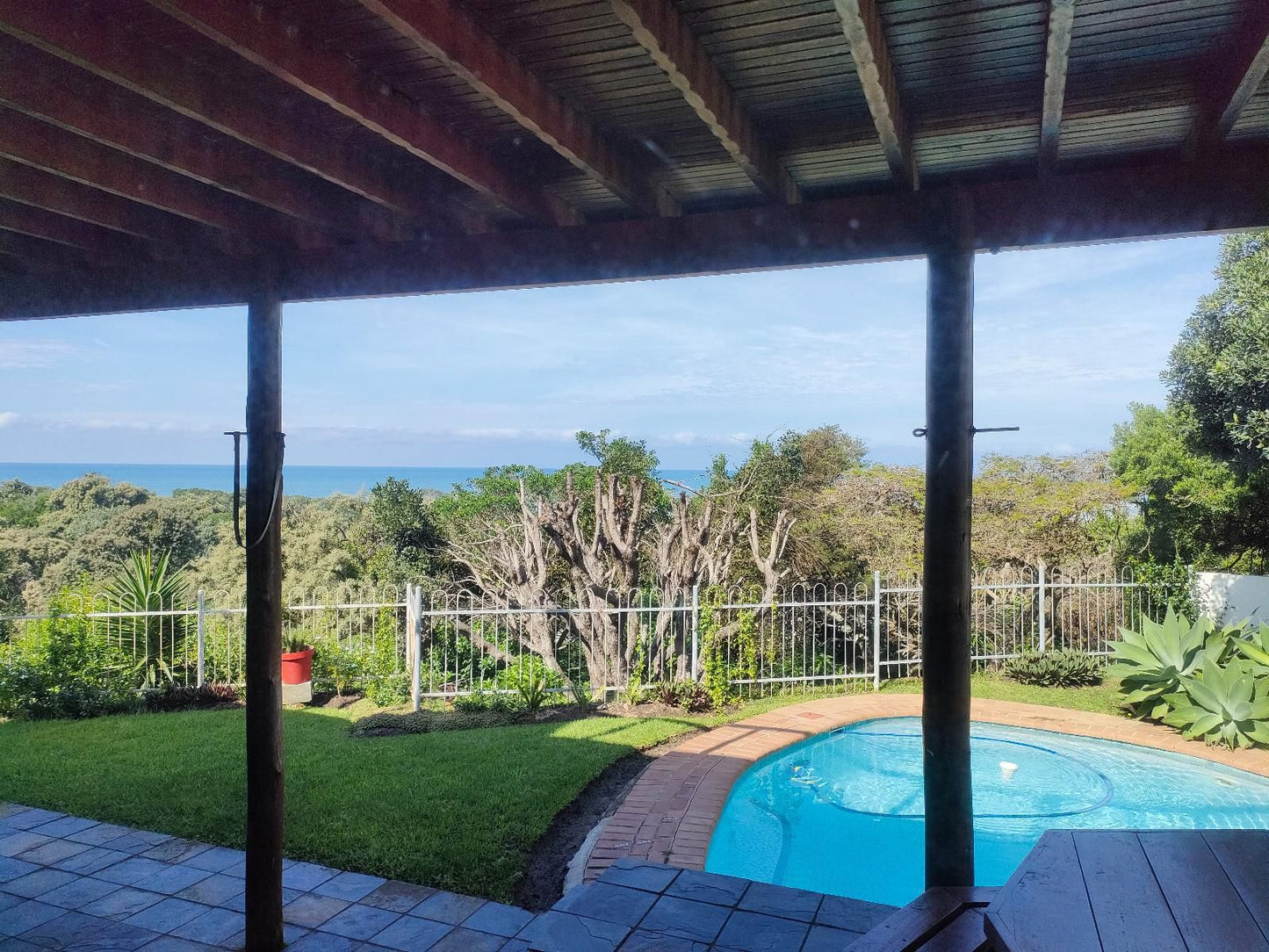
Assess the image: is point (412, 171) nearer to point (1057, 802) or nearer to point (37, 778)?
point (37, 778)

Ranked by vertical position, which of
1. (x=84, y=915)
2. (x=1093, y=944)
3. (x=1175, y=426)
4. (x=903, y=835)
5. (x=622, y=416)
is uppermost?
(x=622, y=416)

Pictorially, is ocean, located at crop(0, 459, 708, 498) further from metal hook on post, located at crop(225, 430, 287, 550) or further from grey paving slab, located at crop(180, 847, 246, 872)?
metal hook on post, located at crop(225, 430, 287, 550)

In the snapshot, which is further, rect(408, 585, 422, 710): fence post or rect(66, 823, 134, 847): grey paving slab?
rect(408, 585, 422, 710): fence post

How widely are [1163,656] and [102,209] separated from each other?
7602 mm

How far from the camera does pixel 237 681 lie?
7.97 meters

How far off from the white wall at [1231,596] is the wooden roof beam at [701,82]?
7968 millimetres

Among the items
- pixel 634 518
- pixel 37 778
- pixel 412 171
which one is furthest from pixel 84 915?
pixel 634 518

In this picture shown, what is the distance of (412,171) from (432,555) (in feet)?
33.2

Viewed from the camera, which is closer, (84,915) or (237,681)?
(84,915)

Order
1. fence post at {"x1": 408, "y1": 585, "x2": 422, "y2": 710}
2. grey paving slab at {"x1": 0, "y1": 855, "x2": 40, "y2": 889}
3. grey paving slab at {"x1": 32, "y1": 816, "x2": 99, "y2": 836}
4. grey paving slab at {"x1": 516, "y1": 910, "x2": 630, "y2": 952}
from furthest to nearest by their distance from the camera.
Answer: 1. fence post at {"x1": 408, "y1": 585, "x2": 422, "y2": 710}
2. grey paving slab at {"x1": 32, "y1": 816, "x2": 99, "y2": 836}
3. grey paving slab at {"x1": 0, "y1": 855, "x2": 40, "y2": 889}
4. grey paving slab at {"x1": 516, "y1": 910, "x2": 630, "y2": 952}

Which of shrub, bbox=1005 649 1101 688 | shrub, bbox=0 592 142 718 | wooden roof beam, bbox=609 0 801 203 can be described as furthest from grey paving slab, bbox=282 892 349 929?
shrub, bbox=1005 649 1101 688

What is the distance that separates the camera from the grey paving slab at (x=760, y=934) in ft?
8.32

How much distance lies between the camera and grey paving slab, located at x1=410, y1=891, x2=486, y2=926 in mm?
3375

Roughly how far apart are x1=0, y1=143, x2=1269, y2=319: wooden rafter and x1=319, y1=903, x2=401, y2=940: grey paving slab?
2.48 meters
